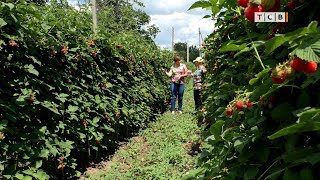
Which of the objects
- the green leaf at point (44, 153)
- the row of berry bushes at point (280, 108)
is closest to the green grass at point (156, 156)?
the green leaf at point (44, 153)

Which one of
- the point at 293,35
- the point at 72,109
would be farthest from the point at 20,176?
the point at 293,35

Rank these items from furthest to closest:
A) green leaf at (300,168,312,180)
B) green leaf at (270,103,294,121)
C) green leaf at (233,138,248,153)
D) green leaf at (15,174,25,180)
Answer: green leaf at (15,174,25,180), green leaf at (233,138,248,153), green leaf at (270,103,294,121), green leaf at (300,168,312,180)

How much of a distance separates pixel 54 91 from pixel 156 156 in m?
2.60

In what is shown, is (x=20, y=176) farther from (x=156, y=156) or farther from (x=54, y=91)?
(x=156, y=156)

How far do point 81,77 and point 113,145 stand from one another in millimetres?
1958

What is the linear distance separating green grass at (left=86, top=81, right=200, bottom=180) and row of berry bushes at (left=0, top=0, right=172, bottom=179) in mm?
392

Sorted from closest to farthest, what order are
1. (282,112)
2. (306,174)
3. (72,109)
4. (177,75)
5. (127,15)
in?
(306,174) < (282,112) < (72,109) < (177,75) < (127,15)

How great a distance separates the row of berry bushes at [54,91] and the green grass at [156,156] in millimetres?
392

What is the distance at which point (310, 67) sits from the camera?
935 millimetres

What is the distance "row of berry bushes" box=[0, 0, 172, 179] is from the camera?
3.60m

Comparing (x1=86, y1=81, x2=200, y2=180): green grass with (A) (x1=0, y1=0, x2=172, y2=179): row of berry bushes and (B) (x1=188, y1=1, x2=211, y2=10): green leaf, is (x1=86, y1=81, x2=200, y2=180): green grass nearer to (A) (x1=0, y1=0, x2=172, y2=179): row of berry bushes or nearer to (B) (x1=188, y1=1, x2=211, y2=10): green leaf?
(A) (x1=0, y1=0, x2=172, y2=179): row of berry bushes

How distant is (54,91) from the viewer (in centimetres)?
453

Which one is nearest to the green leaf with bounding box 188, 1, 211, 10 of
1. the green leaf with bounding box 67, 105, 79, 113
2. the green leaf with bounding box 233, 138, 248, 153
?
the green leaf with bounding box 233, 138, 248, 153

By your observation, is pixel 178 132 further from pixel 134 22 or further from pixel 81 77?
pixel 134 22
